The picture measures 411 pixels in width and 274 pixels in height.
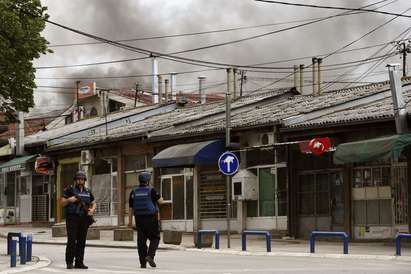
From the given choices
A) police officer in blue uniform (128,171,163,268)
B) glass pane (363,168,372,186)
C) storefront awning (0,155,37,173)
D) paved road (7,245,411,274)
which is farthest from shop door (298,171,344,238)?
storefront awning (0,155,37,173)

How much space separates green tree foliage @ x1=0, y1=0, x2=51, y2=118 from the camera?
1862 centimetres

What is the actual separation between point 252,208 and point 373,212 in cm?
581

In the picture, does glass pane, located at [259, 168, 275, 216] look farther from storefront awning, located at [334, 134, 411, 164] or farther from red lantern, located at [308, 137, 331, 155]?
storefront awning, located at [334, 134, 411, 164]

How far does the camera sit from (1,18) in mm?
18484

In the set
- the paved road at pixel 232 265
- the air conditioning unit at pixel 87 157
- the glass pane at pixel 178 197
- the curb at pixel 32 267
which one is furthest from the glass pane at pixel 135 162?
the curb at pixel 32 267

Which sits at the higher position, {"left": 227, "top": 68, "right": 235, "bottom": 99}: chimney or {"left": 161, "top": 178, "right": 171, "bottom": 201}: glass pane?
{"left": 227, "top": 68, "right": 235, "bottom": 99}: chimney

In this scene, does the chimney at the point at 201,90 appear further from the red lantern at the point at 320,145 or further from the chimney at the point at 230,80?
the red lantern at the point at 320,145

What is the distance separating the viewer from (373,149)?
21000 mm

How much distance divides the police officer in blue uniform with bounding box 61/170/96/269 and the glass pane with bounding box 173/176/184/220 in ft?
59.1

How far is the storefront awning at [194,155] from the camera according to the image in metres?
28.7

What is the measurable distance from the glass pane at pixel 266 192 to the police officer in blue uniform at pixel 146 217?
1381 centimetres

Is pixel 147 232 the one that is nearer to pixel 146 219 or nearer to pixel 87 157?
pixel 146 219

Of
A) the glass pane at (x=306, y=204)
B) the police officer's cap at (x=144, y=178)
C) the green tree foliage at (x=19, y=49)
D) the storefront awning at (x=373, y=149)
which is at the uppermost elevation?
the green tree foliage at (x=19, y=49)

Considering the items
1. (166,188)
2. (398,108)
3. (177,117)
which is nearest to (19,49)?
(398,108)
